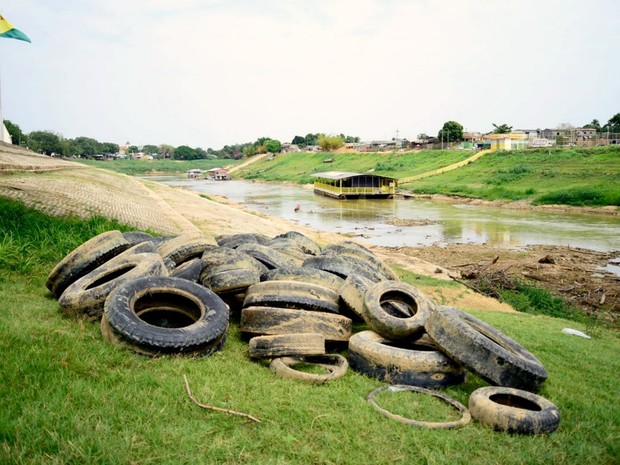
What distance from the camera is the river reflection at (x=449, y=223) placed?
87.5ft

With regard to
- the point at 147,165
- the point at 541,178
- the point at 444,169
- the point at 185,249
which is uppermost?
the point at 147,165

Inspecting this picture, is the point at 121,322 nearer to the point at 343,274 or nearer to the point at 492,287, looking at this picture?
the point at 343,274

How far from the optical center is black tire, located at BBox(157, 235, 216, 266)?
26.6 feet

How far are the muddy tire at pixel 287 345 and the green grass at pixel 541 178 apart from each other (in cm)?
3828

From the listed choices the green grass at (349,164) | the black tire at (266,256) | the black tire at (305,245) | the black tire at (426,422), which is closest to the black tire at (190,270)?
the black tire at (266,256)

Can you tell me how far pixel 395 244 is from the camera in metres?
25.9

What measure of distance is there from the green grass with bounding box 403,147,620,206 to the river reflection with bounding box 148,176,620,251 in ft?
12.3

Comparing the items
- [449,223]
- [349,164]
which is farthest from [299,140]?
[449,223]

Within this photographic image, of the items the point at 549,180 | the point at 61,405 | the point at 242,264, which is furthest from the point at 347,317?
the point at 549,180

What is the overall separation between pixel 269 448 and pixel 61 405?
67.4 inches

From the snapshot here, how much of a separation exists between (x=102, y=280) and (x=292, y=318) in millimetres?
3308

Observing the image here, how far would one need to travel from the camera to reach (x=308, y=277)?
23.4 feet

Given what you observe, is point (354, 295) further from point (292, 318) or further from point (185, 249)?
point (185, 249)

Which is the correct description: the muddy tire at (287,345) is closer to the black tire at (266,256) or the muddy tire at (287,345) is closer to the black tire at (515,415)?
the black tire at (515,415)
